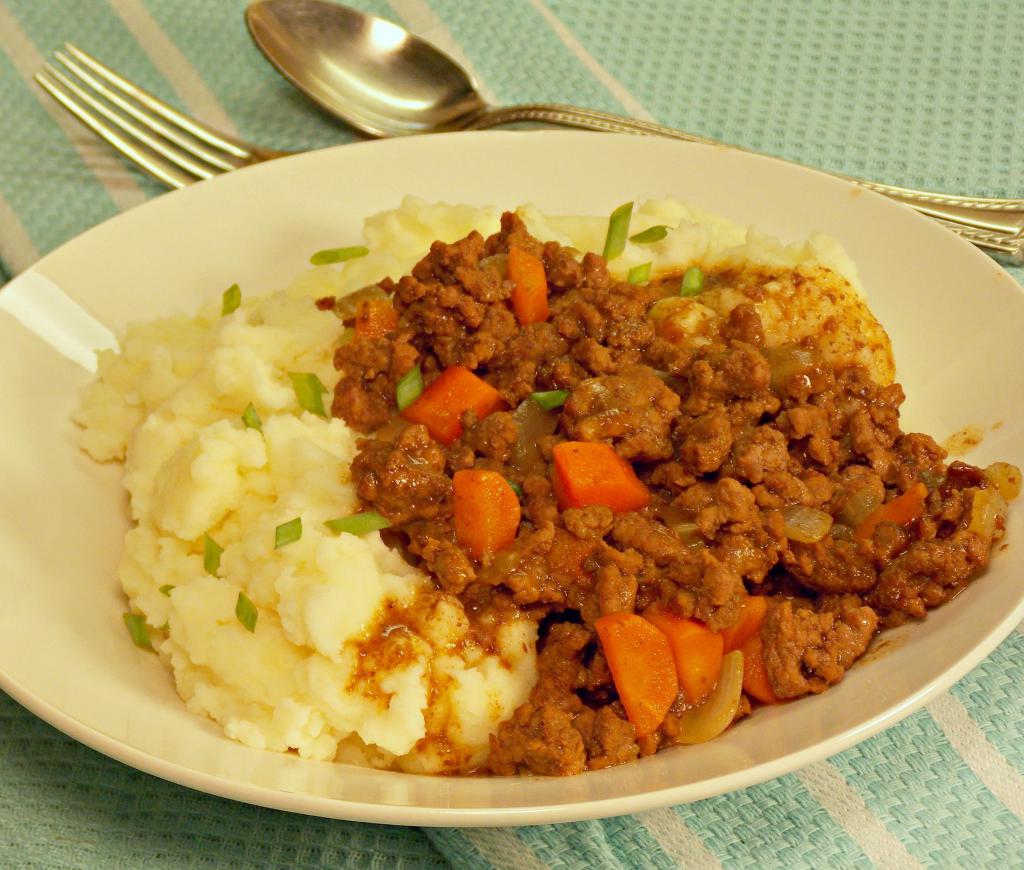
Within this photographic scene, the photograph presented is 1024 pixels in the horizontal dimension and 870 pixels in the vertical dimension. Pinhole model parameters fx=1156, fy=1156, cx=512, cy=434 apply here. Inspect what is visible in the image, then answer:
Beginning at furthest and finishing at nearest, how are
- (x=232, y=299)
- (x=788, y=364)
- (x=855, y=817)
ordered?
(x=232, y=299), (x=788, y=364), (x=855, y=817)

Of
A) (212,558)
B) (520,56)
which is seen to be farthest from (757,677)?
(520,56)

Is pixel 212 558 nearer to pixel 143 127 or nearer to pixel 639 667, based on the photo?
pixel 639 667

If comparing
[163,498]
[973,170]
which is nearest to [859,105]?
[973,170]

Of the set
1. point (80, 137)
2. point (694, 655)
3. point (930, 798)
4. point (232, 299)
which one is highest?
point (232, 299)

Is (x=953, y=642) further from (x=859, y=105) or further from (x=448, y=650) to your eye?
(x=859, y=105)

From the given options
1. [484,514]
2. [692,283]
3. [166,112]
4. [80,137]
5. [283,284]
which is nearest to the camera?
[484,514]

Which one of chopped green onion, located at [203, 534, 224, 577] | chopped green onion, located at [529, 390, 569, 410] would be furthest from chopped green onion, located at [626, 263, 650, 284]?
chopped green onion, located at [203, 534, 224, 577]
